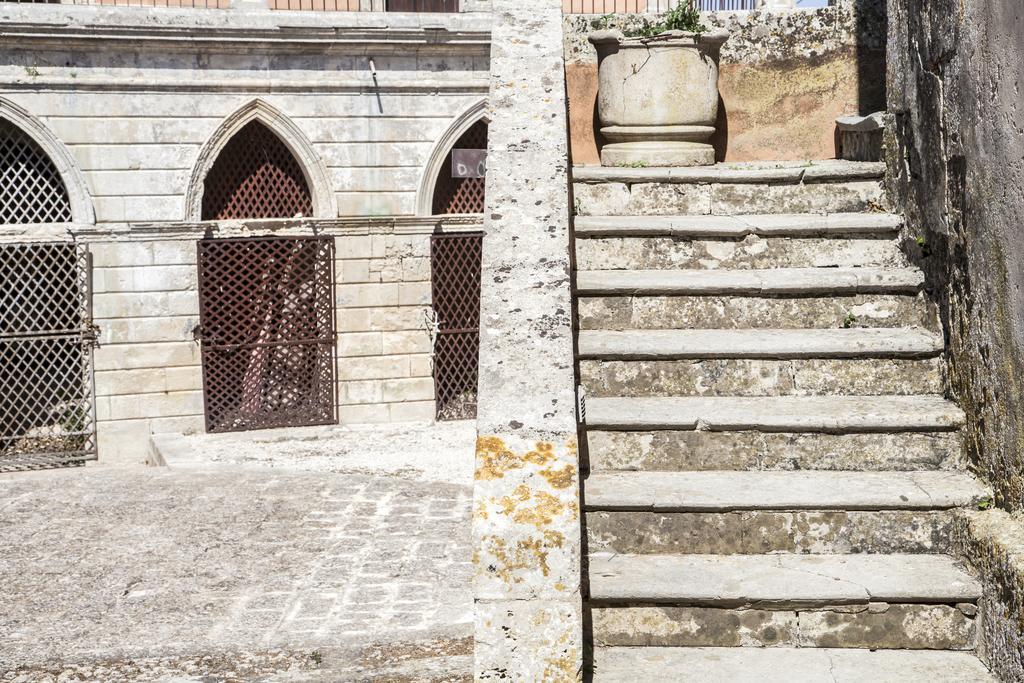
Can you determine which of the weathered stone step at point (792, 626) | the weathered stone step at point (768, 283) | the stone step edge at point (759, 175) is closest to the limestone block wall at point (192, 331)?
the stone step edge at point (759, 175)

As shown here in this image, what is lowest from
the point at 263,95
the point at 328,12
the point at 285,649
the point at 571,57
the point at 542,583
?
the point at 285,649

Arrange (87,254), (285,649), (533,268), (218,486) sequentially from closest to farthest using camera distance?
(533,268), (285,649), (218,486), (87,254)

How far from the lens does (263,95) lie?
45.2 feet

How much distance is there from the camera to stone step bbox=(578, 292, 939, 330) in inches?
173

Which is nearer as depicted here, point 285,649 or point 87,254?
point 285,649

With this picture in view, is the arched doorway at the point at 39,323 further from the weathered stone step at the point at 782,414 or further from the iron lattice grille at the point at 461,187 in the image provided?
the weathered stone step at the point at 782,414

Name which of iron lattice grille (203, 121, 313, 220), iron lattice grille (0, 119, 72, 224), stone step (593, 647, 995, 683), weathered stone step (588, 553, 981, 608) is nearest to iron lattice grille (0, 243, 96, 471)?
iron lattice grille (0, 119, 72, 224)

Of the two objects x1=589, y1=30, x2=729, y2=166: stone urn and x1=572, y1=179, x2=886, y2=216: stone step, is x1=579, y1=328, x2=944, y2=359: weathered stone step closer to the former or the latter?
x1=572, y1=179, x2=886, y2=216: stone step

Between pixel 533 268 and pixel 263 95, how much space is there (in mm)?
10847

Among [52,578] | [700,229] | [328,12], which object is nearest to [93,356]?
[328,12]

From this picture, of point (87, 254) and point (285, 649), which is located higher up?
point (87, 254)

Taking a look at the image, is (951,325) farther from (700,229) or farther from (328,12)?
(328,12)

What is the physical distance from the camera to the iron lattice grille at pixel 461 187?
48.1 ft

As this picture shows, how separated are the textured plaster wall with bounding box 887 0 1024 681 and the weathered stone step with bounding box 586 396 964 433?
4.8 inches
